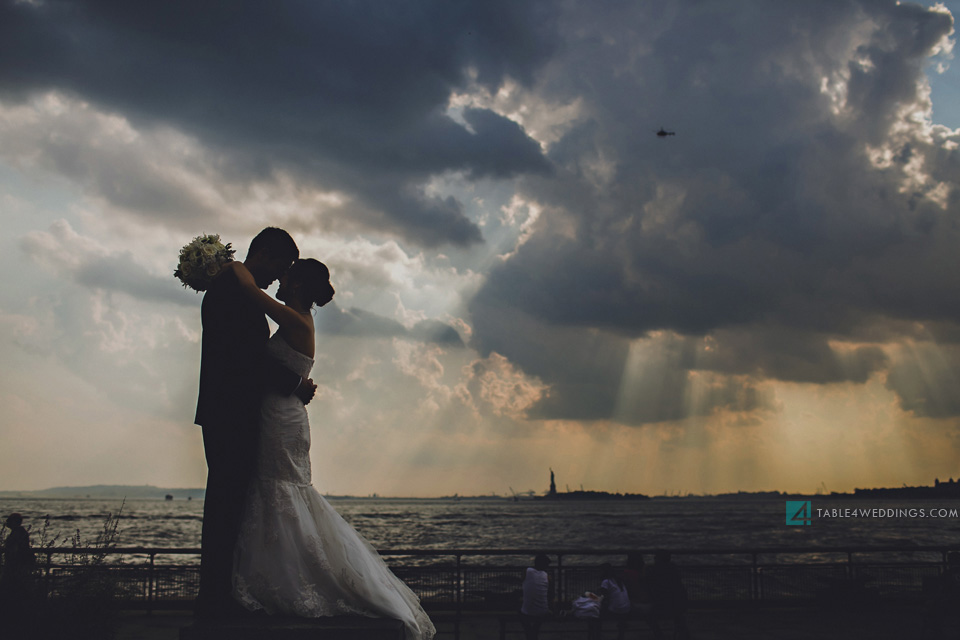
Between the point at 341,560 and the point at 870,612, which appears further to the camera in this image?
the point at 870,612

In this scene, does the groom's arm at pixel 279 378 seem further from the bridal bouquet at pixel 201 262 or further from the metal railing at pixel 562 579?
the metal railing at pixel 562 579

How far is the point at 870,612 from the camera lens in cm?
1266

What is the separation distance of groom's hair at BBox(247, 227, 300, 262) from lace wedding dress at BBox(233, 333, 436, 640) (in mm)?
507

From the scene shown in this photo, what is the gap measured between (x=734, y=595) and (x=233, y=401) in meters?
12.8

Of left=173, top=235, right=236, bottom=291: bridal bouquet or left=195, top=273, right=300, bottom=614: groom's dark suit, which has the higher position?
left=173, top=235, right=236, bottom=291: bridal bouquet

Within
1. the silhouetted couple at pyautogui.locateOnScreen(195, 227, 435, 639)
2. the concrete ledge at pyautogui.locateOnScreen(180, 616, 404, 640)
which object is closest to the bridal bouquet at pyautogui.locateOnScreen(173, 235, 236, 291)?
the silhouetted couple at pyautogui.locateOnScreen(195, 227, 435, 639)

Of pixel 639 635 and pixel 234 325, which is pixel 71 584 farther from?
pixel 639 635

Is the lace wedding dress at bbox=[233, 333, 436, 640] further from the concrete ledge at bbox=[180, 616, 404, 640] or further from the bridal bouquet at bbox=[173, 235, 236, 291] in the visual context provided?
the bridal bouquet at bbox=[173, 235, 236, 291]

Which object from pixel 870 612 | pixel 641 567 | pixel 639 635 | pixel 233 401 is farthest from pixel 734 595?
pixel 233 401

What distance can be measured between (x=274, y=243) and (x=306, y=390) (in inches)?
35.5

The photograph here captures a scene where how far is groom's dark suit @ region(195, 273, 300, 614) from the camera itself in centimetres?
361

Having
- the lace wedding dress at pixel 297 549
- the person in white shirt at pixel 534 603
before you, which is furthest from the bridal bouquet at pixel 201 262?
the person in white shirt at pixel 534 603

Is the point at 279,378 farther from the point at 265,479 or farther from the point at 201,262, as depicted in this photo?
the point at 201,262

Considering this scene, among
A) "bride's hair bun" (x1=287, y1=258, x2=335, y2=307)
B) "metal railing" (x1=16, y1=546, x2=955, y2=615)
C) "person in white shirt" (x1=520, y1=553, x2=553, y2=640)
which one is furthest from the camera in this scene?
"metal railing" (x1=16, y1=546, x2=955, y2=615)
